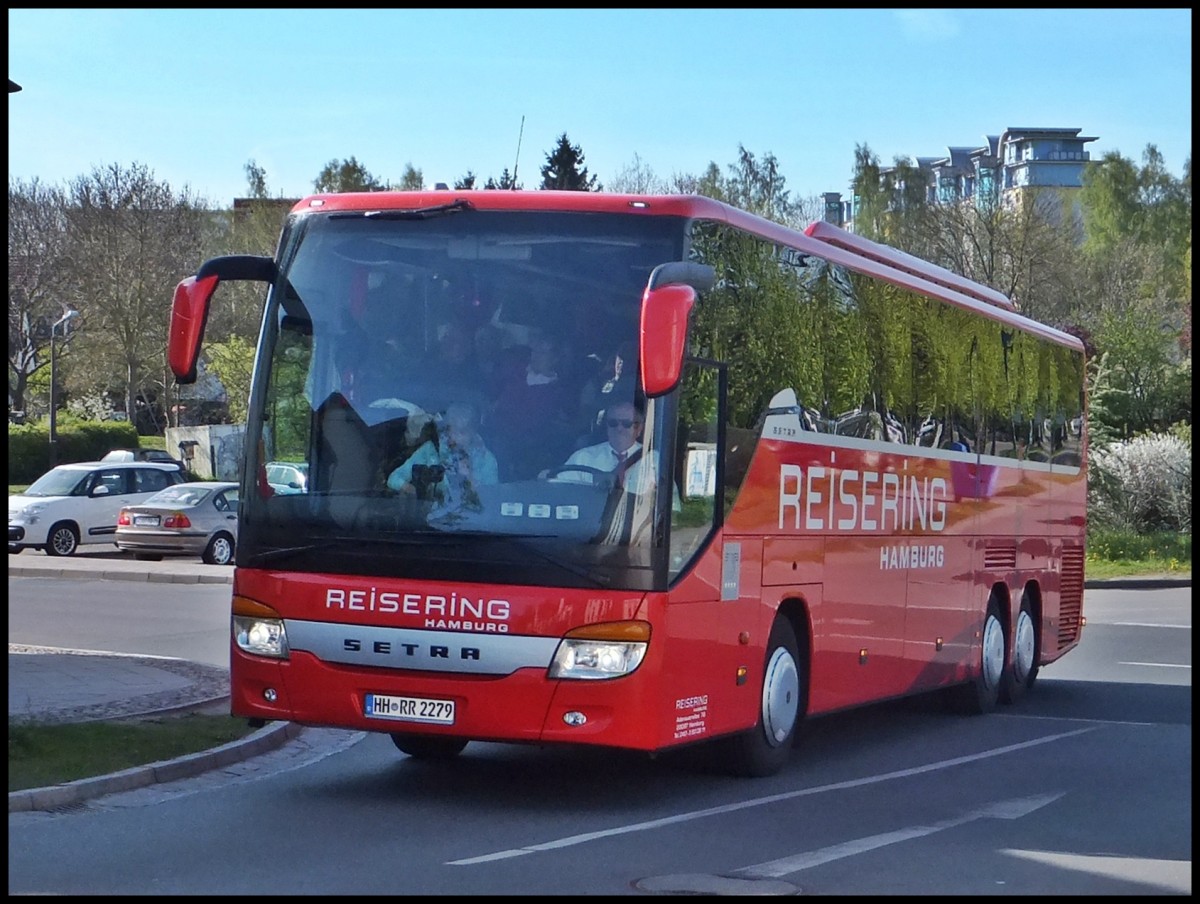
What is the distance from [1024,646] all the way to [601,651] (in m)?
8.36

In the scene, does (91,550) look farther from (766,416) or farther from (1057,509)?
(766,416)

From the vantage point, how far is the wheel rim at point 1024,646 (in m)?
15.9

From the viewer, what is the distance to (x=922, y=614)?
13.2 metres

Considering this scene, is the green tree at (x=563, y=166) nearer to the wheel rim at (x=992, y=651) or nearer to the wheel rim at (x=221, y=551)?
the wheel rim at (x=221, y=551)

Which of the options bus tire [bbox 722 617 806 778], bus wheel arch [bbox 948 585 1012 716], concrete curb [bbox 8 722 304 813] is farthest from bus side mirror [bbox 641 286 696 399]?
bus wheel arch [bbox 948 585 1012 716]

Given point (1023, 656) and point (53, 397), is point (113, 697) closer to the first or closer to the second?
point (1023, 656)

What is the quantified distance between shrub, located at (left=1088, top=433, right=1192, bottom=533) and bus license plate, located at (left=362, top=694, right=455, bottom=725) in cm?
3043

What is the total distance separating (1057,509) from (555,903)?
1152 cm

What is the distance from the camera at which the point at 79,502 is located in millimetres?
33094

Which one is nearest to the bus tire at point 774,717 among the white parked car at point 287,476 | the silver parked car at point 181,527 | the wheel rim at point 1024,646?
the white parked car at point 287,476

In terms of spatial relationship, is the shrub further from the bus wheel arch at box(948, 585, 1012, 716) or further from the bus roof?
the bus roof

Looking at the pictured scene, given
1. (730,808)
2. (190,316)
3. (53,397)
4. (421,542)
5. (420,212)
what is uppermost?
(53,397)

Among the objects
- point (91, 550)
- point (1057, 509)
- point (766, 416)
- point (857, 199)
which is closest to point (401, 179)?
point (857, 199)

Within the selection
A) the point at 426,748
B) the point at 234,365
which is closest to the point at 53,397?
the point at 234,365
